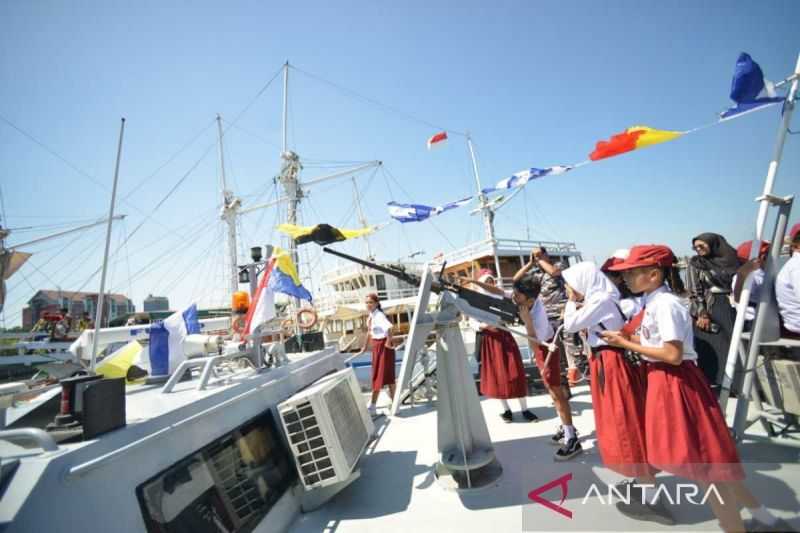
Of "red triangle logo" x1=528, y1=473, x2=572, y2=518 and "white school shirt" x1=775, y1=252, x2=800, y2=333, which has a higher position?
"white school shirt" x1=775, y1=252, x2=800, y2=333

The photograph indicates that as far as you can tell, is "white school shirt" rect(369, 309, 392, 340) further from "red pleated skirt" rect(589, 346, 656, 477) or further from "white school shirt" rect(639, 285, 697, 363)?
"white school shirt" rect(639, 285, 697, 363)

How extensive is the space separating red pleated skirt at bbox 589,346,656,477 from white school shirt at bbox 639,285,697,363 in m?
0.40

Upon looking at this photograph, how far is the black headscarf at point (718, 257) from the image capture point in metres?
3.45

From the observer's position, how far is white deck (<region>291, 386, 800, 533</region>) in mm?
2213

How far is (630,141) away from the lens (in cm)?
434

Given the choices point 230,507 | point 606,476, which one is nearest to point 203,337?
point 230,507

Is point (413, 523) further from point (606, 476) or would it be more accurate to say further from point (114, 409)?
point (114, 409)

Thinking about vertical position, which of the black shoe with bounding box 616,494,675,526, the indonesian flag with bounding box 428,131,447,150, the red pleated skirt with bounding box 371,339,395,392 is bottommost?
the black shoe with bounding box 616,494,675,526

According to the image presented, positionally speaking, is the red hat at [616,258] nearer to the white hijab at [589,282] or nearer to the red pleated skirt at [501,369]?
the white hijab at [589,282]

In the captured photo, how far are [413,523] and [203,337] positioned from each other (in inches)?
115

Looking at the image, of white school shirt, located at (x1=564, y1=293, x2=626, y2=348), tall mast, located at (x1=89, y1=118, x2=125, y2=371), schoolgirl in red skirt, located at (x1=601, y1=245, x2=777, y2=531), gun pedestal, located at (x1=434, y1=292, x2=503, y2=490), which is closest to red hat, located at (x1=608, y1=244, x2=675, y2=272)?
schoolgirl in red skirt, located at (x1=601, y1=245, x2=777, y2=531)

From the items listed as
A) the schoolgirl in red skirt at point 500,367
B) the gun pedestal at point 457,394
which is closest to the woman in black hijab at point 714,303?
the schoolgirl in red skirt at point 500,367

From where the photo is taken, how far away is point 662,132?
161 inches

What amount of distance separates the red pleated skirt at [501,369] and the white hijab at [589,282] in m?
1.55
